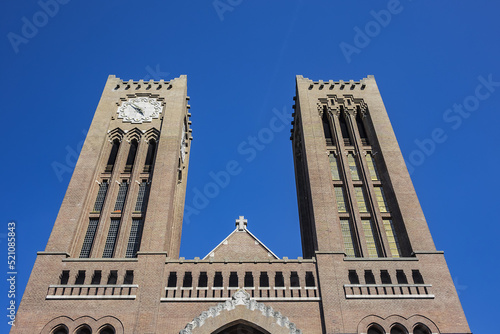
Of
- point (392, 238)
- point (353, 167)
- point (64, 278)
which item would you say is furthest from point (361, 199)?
point (64, 278)

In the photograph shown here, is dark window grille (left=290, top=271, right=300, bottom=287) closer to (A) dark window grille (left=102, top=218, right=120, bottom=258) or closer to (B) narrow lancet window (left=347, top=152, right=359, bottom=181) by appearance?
(B) narrow lancet window (left=347, top=152, right=359, bottom=181)

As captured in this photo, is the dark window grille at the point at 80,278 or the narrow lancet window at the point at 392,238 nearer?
the dark window grille at the point at 80,278

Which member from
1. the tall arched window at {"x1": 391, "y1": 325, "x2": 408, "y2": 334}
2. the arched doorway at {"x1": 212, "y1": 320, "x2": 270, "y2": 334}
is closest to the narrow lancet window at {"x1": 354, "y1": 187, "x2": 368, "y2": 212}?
the tall arched window at {"x1": 391, "y1": 325, "x2": 408, "y2": 334}

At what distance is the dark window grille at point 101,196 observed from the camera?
31.7 meters

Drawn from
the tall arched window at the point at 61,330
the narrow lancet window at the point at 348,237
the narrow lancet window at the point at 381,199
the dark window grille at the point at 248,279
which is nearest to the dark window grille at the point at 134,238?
the tall arched window at the point at 61,330

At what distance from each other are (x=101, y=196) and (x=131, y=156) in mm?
4543

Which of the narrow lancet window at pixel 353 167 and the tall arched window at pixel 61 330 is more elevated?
the narrow lancet window at pixel 353 167

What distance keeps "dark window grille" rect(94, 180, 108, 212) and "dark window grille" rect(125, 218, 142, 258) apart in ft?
8.50

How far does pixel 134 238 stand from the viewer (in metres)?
30.1

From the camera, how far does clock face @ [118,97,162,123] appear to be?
37.4 m

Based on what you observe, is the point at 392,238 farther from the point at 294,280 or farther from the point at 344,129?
the point at 344,129

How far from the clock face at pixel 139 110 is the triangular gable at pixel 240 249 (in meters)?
12.2

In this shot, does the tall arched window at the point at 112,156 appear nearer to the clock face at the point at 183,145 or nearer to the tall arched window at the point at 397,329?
the clock face at the point at 183,145

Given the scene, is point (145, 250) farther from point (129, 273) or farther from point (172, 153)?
point (172, 153)
